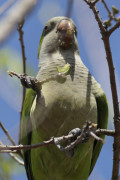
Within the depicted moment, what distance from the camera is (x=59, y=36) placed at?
12.0 feet

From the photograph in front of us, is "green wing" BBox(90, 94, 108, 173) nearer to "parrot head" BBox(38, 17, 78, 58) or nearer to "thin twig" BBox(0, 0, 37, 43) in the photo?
"parrot head" BBox(38, 17, 78, 58)

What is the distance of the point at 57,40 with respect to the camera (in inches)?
147

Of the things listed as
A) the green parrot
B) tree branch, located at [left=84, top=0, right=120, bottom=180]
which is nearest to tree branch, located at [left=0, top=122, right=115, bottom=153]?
tree branch, located at [left=84, top=0, right=120, bottom=180]

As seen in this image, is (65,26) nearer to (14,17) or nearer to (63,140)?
(63,140)

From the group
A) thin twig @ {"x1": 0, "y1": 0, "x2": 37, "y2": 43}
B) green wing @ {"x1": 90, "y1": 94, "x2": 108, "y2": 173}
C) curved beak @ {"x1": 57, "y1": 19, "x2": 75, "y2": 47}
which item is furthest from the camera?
curved beak @ {"x1": 57, "y1": 19, "x2": 75, "y2": 47}

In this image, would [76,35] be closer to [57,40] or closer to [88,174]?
[57,40]

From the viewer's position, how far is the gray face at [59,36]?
141 inches

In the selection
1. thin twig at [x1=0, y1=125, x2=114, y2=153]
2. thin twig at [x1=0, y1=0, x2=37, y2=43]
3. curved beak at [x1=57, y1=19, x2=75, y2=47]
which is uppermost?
curved beak at [x1=57, y1=19, x2=75, y2=47]

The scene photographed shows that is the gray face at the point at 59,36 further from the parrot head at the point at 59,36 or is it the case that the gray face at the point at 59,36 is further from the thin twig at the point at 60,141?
the thin twig at the point at 60,141

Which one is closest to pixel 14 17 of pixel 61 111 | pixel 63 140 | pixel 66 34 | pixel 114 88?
pixel 63 140

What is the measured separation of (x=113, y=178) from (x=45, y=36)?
2037 mm

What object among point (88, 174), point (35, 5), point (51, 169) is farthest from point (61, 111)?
point (35, 5)

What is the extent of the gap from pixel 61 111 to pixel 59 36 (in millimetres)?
1071

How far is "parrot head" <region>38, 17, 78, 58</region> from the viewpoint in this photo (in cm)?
360
